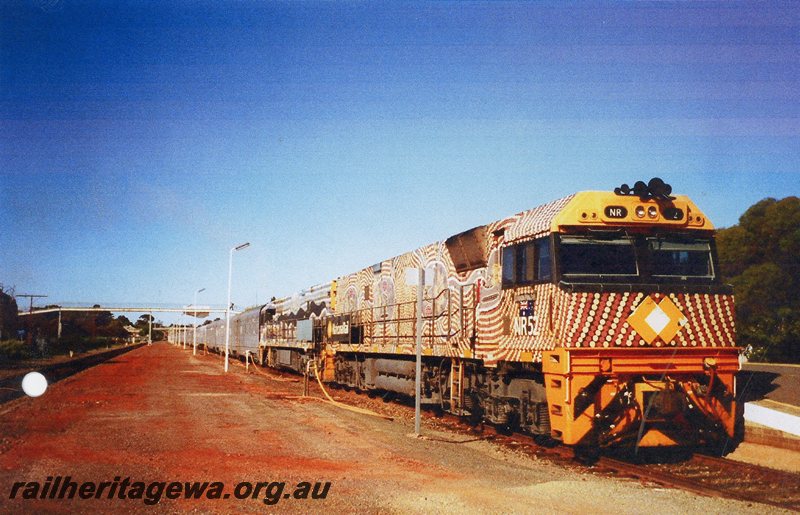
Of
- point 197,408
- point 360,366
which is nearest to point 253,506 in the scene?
point 197,408

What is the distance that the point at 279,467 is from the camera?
30.0ft

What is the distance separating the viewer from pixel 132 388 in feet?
74.0

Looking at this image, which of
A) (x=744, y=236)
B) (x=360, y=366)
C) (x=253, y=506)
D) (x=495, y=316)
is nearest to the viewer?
(x=253, y=506)

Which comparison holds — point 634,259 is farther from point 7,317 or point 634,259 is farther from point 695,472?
point 7,317

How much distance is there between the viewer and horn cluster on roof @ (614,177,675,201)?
34.2 ft

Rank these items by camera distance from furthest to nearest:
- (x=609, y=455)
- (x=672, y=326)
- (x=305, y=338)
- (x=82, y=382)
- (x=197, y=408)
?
(x=305, y=338)
(x=82, y=382)
(x=197, y=408)
(x=609, y=455)
(x=672, y=326)

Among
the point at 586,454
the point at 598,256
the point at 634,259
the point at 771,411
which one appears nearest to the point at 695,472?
the point at 586,454

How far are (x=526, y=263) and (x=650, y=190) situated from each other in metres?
2.29

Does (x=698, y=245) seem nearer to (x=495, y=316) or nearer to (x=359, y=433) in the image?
(x=495, y=316)

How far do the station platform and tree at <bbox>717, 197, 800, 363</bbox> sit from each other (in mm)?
13705

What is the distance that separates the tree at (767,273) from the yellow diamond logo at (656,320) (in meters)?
18.9

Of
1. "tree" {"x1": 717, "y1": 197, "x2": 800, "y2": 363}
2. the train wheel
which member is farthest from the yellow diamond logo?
"tree" {"x1": 717, "y1": 197, "x2": 800, "y2": 363}

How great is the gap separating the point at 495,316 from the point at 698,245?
3.63m

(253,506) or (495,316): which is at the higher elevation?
(495,316)
